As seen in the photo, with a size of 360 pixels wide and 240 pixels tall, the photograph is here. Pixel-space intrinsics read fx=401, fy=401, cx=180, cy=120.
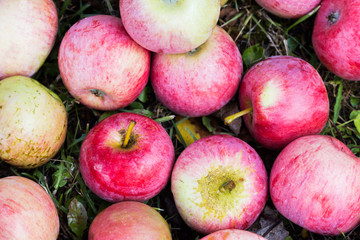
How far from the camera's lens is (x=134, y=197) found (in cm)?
184

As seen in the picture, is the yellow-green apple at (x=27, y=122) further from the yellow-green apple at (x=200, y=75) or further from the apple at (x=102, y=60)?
A: the yellow-green apple at (x=200, y=75)

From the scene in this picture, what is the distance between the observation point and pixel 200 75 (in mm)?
1902

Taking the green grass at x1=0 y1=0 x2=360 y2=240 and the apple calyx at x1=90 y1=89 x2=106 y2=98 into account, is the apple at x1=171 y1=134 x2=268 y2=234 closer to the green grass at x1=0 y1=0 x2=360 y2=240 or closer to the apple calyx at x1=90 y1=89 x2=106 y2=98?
the green grass at x1=0 y1=0 x2=360 y2=240

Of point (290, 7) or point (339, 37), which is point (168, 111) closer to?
point (290, 7)

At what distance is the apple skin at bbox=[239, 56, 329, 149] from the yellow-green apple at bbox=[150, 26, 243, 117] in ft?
0.41

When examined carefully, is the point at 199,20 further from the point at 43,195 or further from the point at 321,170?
the point at 43,195

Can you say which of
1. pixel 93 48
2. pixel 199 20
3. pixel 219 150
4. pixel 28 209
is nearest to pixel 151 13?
pixel 199 20

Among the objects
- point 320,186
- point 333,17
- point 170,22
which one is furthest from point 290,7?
point 320,186

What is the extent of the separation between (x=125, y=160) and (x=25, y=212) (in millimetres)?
447

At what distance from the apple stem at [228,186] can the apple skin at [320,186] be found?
0.82 feet

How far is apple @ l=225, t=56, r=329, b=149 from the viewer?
186 cm

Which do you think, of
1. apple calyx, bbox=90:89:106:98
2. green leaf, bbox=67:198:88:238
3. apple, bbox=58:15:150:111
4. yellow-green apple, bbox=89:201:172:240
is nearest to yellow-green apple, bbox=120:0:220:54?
apple, bbox=58:15:150:111

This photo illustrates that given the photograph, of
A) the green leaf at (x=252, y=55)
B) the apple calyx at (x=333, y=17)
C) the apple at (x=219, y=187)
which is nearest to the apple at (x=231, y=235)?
the apple at (x=219, y=187)

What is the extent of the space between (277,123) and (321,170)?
11.7 inches
